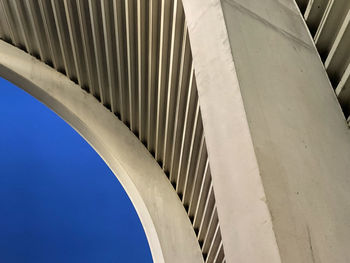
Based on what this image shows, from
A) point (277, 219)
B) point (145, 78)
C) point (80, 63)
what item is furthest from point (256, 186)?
point (80, 63)

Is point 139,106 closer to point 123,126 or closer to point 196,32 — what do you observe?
point 123,126

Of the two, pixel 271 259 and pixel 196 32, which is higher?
pixel 196 32

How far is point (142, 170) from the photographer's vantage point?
6.62m

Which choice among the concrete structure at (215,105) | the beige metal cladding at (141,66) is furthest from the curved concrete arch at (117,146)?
the beige metal cladding at (141,66)

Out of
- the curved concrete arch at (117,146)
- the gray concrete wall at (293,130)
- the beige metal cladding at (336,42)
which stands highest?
the curved concrete arch at (117,146)

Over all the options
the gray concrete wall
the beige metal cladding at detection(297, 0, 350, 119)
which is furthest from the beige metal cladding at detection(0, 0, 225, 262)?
the gray concrete wall

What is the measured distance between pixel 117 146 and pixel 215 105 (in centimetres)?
455

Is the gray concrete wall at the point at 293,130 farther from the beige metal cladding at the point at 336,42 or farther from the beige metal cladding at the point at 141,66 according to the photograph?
the beige metal cladding at the point at 141,66

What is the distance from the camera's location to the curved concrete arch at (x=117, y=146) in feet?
21.0

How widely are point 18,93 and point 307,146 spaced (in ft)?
65.9

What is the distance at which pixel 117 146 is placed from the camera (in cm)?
659

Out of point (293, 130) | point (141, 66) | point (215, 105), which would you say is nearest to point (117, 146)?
point (141, 66)

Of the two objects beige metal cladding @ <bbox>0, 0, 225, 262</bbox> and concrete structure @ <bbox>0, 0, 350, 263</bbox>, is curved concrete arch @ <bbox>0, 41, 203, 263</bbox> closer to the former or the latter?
concrete structure @ <bbox>0, 0, 350, 263</bbox>

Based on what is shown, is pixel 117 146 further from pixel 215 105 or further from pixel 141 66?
pixel 215 105
